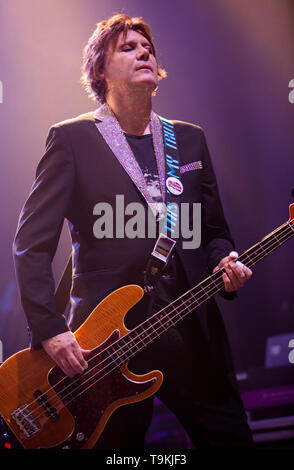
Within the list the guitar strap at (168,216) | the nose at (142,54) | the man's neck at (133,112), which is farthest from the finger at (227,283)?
the nose at (142,54)

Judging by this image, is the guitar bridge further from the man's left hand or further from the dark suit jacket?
the man's left hand

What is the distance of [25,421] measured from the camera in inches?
61.3

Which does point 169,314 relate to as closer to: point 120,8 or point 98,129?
point 98,129

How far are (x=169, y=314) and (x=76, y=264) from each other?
18.2 inches

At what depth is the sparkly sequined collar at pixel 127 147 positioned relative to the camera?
1.83 meters

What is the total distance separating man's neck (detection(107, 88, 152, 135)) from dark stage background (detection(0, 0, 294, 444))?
2.75 ft

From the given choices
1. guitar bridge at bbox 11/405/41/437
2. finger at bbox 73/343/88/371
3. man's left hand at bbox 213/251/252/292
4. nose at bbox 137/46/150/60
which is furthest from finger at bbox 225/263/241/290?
nose at bbox 137/46/150/60

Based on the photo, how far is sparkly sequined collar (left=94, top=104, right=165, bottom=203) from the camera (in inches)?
71.9

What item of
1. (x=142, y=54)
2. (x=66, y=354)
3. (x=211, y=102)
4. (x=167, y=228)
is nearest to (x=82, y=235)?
(x=167, y=228)

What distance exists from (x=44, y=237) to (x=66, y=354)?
18.3 inches

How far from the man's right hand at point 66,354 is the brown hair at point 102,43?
4.23ft

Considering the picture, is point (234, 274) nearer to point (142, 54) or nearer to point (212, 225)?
point (212, 225)

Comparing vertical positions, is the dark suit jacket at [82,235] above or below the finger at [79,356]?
above

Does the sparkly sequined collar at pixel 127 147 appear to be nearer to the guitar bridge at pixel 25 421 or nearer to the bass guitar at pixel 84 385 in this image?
the bass guitar at pixel 84 385
